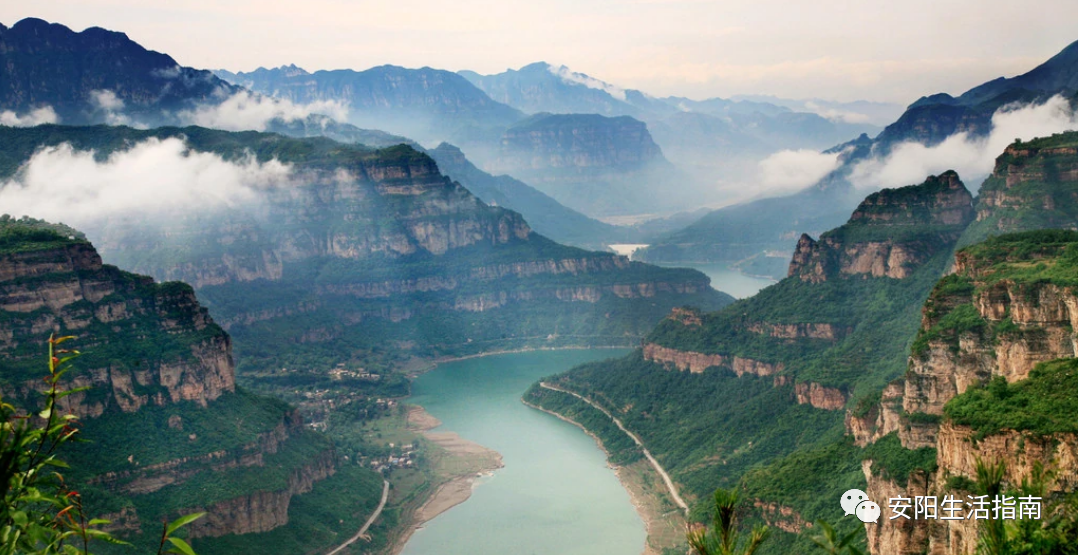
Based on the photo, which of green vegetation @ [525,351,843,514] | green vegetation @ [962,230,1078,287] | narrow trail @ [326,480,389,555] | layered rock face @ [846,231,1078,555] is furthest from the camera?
green vegetation @ [525,351,843,514]

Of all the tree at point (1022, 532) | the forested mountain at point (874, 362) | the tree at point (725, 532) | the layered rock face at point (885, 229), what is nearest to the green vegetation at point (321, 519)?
the forested mountain at point (874, 362)

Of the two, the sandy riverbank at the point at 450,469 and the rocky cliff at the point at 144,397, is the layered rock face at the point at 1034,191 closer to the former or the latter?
the sandy riverbank at the point at 450,469

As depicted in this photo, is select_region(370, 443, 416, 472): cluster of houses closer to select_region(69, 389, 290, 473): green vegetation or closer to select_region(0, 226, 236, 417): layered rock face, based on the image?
select_region(69, 389, 290, 473): green vegetation

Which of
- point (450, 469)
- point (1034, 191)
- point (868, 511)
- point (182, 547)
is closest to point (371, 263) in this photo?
point (450, 469)

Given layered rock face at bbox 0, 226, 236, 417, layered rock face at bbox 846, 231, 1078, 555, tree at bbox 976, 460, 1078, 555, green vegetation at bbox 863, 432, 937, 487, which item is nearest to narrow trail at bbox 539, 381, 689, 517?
layered rock face at bbox 846, 231, 1078, 555

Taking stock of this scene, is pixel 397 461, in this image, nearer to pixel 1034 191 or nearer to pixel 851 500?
pixel 851 500
